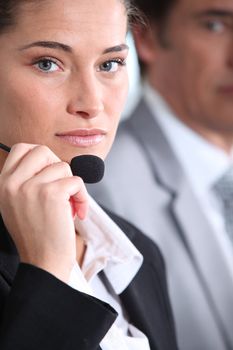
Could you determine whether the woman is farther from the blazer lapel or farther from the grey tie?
the grey tie

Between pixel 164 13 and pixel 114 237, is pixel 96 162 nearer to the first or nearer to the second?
pixel 114 237

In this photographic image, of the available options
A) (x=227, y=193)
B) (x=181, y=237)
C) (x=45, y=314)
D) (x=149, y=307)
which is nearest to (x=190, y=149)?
(x=227, y=193)

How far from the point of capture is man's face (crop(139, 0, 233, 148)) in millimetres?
2334

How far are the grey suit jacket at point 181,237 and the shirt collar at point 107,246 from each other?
60 cm

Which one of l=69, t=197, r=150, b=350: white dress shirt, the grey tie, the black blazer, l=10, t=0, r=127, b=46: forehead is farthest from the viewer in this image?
the grey tie

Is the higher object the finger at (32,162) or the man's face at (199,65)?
the man's face at (199,65)

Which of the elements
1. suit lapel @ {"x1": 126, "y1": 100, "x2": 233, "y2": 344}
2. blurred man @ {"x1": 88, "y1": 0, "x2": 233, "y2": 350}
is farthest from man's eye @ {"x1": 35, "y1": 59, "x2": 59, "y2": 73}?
suit lapel @ {"x1": 126, "y1": 100, "x2": 233, "y2": 344}

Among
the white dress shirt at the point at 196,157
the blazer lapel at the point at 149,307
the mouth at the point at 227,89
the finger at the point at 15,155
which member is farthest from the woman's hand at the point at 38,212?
the mouth at the point at 227,89

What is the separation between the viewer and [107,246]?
145 centimetres

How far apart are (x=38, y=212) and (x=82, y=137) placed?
0.58 feet

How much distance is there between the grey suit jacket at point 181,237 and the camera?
6.69ft

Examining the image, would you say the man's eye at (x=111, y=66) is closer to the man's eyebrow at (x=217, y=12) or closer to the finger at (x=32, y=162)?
the finger at (x=32, y=162)

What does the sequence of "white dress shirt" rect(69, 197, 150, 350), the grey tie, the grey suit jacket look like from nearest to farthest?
"white dress shirt" rect(69, 197, 150, 350) → the grey suit jacket → the grey tie

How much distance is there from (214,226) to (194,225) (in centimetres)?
9
